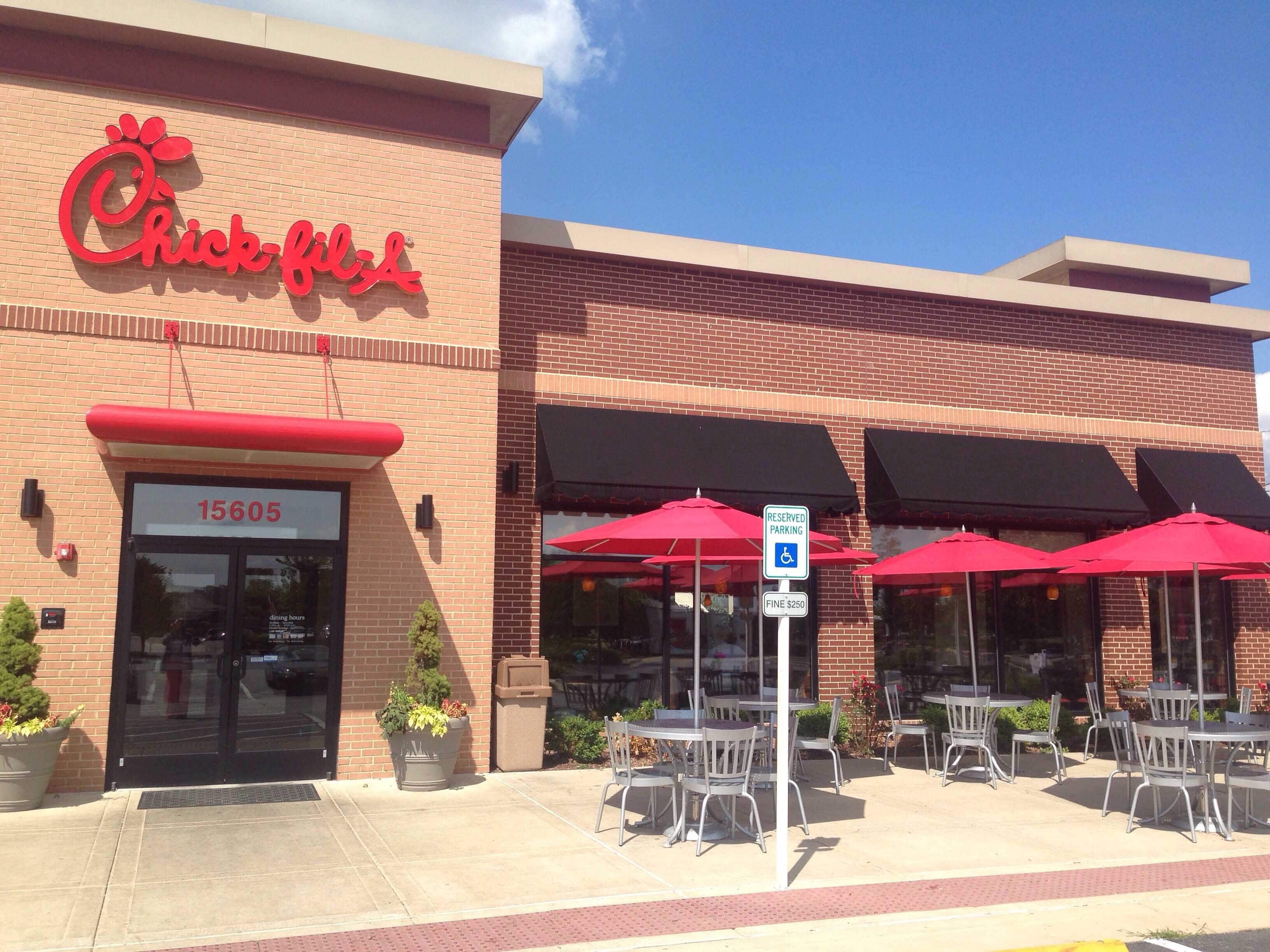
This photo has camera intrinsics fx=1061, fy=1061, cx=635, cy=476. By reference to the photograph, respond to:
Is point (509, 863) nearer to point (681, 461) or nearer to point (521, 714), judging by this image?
point (521, 714)

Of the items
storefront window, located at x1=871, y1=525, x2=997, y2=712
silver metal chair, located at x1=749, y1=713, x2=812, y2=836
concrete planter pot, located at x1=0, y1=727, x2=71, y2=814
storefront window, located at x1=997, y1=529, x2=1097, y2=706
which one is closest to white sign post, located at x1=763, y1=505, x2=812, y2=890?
silver metal chair, located at x1=749, y1=713, x2=812, y2=836

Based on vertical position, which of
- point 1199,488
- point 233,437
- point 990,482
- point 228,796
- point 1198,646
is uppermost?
point 1199,488

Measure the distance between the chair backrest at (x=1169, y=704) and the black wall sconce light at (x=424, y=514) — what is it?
9160mm

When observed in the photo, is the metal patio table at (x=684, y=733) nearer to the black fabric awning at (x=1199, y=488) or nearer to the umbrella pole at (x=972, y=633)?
the umbrella pole at (x=972, y=633)

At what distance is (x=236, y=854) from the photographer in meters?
8.34

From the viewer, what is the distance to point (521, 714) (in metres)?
12.4

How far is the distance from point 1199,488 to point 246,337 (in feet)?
46.7

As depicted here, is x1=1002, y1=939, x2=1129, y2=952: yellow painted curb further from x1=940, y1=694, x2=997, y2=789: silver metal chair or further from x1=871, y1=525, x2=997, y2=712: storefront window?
x1=871, y1=525, x2=997, y2=712: storefront window

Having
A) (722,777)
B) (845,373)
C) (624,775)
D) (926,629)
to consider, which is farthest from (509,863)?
(845,373)

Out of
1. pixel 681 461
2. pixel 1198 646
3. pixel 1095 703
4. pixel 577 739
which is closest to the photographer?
pixel 1198 646

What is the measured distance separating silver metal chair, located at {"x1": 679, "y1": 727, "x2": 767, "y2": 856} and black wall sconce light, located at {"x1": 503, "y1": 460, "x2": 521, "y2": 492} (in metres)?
5.17

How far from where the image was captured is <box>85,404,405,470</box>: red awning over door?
973 centimetres

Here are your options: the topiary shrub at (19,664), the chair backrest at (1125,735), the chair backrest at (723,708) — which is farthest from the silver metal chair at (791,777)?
the topiary shrub at (19,664)

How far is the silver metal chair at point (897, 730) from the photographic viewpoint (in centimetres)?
1307
